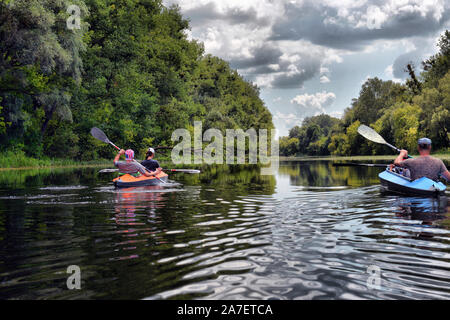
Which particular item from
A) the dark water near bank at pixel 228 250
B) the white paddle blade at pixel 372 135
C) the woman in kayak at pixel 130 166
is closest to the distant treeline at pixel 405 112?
the white paddle blade at pixel 372 135

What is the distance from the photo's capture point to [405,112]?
6719 centimetres

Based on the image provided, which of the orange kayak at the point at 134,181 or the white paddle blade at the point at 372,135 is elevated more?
the white paddle blade at the point at 372,135

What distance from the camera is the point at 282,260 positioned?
533cm

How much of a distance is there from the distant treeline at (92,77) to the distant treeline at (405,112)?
1046 inches

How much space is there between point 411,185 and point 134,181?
8.93 m

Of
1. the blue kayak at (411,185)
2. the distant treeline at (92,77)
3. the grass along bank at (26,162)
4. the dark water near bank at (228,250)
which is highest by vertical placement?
the distant treeline at (92,77)

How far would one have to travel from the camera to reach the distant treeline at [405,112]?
57.5m

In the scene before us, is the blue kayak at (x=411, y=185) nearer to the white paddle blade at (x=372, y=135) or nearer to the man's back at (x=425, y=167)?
the man's back at (x=425, y=167)

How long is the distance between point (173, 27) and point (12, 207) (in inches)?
1765

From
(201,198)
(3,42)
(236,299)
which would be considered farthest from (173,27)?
(236,299)

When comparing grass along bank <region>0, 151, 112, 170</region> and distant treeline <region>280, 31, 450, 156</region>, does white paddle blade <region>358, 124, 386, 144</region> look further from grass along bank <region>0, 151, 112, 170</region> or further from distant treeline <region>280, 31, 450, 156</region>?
distant treeline <region>280, 31, 450, 156</region>

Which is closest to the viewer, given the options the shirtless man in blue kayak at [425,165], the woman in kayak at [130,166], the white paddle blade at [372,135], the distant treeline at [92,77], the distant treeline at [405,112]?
the shirtless man in blue kayak at [425,165]
